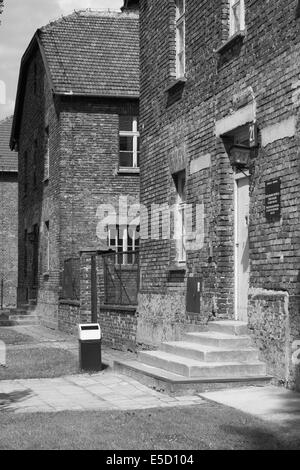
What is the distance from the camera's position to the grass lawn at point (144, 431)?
7.06m

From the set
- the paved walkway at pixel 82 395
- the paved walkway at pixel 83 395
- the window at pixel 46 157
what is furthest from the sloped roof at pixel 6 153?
the paved walkway at pixel 82 395

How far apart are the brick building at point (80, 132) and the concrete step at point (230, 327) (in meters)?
9.89

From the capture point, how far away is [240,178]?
1205 cm

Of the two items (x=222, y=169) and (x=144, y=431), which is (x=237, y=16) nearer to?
(x=222, y=169)

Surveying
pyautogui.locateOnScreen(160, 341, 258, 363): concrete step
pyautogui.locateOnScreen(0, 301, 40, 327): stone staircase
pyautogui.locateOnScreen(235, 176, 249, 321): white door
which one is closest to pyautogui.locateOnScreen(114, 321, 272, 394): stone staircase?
pyautogui.locateOnScreen(160, 341, 258, 363): concrete step

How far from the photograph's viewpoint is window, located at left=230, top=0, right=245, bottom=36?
1187 cm

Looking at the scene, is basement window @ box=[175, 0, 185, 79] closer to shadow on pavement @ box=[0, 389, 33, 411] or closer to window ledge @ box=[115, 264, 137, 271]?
window ledge @ box=[115, 264, 137, 271]

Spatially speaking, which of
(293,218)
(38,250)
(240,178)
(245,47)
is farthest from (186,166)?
(38,250)

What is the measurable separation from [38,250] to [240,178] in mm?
16331

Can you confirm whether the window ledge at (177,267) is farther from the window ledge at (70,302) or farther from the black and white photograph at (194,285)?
the window ledge at (70,302)

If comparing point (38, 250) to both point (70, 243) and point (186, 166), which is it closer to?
point (70, 243)

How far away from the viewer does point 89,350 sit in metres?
12.8

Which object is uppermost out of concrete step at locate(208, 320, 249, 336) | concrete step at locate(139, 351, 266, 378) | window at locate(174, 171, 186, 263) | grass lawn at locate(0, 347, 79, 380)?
window at locate(174, 171, 186, 263)

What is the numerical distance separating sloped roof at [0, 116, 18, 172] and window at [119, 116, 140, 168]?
16.2 meters
